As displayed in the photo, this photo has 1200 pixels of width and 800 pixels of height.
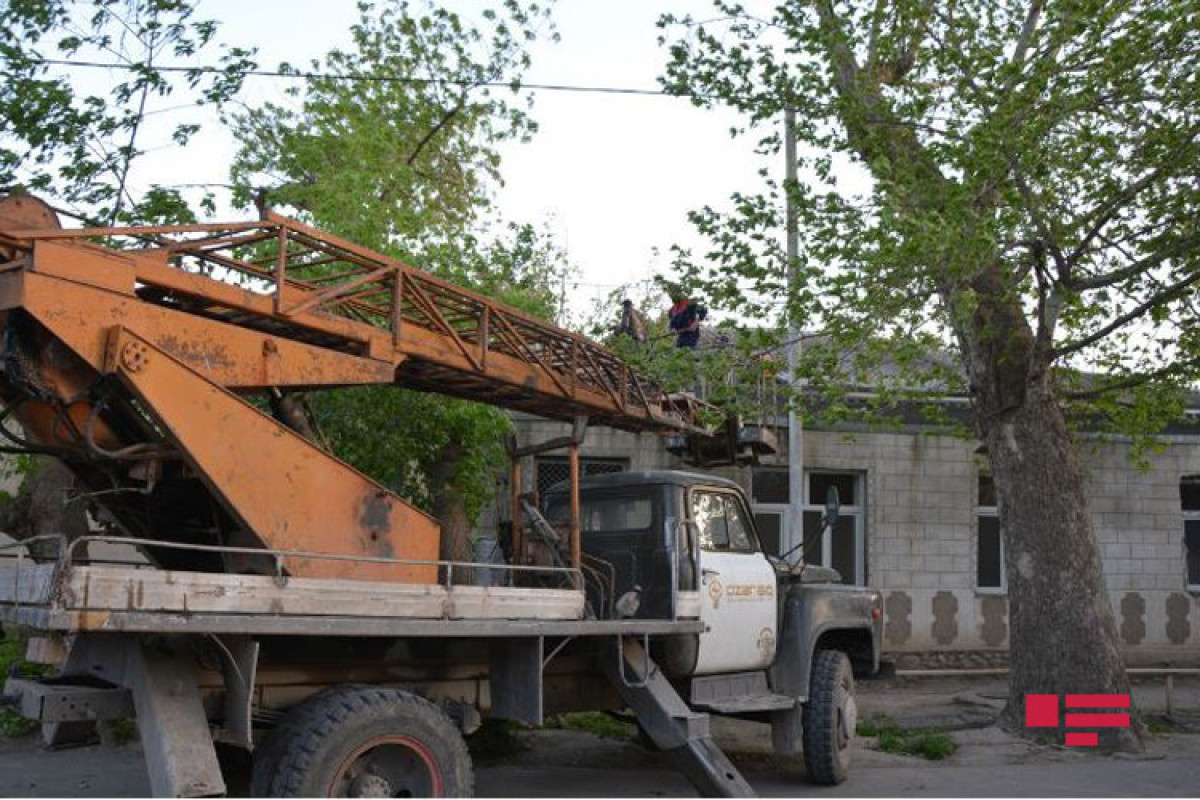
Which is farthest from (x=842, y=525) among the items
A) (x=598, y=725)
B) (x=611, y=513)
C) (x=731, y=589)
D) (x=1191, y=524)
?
(x=611, y=513)

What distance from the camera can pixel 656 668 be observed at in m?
7.75

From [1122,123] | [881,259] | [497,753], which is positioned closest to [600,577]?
[497,753]

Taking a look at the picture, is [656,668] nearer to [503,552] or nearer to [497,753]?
[503,552]

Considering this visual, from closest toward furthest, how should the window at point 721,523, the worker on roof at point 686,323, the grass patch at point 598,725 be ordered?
the window at point 721,523 < the grass patch at point 598,725 < the worker on roof at point 686,323

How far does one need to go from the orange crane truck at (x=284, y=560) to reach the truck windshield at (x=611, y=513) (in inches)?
3.0

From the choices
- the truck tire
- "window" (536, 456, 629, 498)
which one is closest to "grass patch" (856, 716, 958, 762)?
"window" (536, 456, 629, 498)

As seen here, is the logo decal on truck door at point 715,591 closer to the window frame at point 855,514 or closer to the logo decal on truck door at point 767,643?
the logo decal on truck door at point 767,643

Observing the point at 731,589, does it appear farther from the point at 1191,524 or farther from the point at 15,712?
the point at 1191,524

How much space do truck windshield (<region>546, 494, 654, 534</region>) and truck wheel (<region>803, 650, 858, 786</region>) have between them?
2183mm

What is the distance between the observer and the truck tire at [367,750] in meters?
5.52

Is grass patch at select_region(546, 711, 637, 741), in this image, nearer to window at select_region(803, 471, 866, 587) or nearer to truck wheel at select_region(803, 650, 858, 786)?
truck wheel at select_region(803, 650, 858, 786)

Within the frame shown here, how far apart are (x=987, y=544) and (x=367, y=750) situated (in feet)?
48.0

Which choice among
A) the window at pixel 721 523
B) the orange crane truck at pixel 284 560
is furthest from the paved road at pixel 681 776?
the window at pixel 721 523

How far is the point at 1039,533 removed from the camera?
11.6 meters
